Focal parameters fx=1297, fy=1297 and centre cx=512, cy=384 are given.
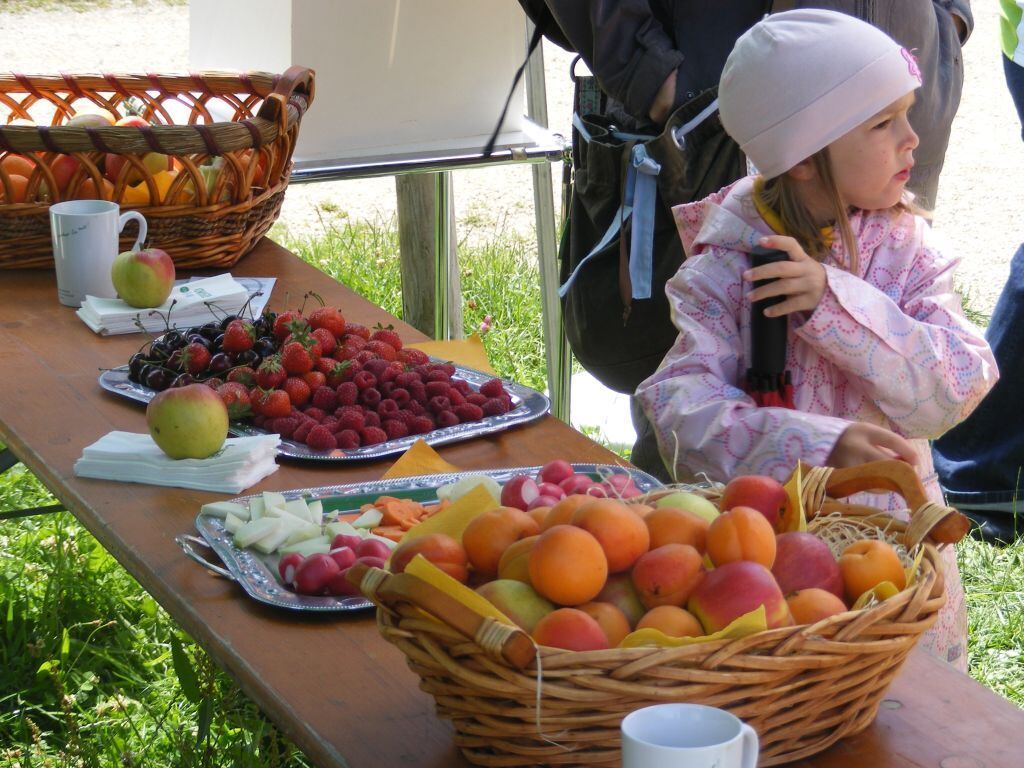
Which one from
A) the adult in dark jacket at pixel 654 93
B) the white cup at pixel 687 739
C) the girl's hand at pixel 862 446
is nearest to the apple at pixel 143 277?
the adult in dark jacket at pixel 654 93

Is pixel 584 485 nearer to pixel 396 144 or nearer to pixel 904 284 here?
pixel 904 284

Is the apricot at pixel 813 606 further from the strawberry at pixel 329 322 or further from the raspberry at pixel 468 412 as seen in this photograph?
the strawberry at pixel 329 322

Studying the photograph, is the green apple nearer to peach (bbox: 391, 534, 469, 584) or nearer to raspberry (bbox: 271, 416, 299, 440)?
peach (bbox: 391, 534, 469, 584)

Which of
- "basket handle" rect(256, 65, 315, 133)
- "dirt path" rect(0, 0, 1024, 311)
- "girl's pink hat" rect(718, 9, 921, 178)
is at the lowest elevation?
"dirt path" rect(0, 0, 1024, 311)

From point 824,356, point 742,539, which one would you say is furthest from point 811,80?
point 742,539

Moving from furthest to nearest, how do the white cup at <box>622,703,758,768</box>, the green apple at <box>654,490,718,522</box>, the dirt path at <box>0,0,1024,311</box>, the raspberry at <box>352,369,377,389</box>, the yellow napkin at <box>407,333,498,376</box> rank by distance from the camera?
the dirt path at <box>0,0,1024,311</box>
the yellow napkin at <box>407,333,498,376</box>
the raspberry at <box>352,369,377,389</box>
the green apple at <box>654,490,718,522</box>
the white cup at <box>622,703,758,768</box>

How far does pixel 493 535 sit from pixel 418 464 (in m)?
0.61

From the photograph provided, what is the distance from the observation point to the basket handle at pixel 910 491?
1.13m

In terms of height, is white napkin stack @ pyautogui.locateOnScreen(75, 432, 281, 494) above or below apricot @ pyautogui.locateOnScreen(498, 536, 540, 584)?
below

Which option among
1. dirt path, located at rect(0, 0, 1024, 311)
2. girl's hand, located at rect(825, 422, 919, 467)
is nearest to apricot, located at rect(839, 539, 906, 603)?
girl's hand, located at rect(825, 422, 919, 467)

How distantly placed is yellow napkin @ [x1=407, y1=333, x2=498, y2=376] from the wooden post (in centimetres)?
159

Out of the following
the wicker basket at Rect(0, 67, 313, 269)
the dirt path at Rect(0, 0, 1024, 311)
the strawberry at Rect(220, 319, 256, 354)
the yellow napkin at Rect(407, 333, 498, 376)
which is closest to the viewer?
the strawberry at Rect(220, 319, 256, 354)

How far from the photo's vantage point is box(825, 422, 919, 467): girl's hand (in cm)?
163

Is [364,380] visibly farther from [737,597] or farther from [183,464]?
[737,597]
